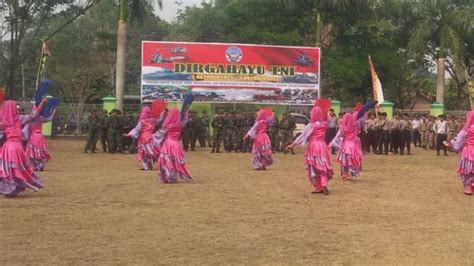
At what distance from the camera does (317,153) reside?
1194cm

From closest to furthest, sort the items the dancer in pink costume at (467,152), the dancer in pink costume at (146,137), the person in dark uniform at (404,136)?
the dancer in pink costume at (467,152), the dancer in pink costume at (146,137), the person in dark uniform at (404,136)

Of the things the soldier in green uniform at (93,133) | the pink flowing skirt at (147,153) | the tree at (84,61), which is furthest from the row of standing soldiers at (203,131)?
the tree at (84,61)

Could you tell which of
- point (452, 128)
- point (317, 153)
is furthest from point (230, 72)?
point (317, 153)

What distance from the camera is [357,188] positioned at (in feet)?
43.5

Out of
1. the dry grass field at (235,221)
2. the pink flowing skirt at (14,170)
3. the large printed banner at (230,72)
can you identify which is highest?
the large printed banner at (230,72)

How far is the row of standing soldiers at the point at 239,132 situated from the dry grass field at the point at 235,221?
9063 millimetres

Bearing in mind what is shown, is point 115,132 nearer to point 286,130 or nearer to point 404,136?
point 286,130

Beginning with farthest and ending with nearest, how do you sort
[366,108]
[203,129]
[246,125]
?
[203,129]
[246,125]
[366,108]

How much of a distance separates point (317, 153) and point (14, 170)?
5.09m

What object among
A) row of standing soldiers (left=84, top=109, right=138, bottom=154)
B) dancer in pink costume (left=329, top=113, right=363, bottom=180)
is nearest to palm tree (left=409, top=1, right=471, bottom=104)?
row of standing soldiers (left=84, top=109, right=138, bottom=154)

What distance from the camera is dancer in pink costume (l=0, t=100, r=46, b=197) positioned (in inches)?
422

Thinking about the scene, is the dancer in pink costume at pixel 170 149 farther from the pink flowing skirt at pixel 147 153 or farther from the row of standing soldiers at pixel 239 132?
the row of standing soldiers at pixel 239 132

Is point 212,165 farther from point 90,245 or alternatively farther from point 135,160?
point 90,245

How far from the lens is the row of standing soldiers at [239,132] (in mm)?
24484
